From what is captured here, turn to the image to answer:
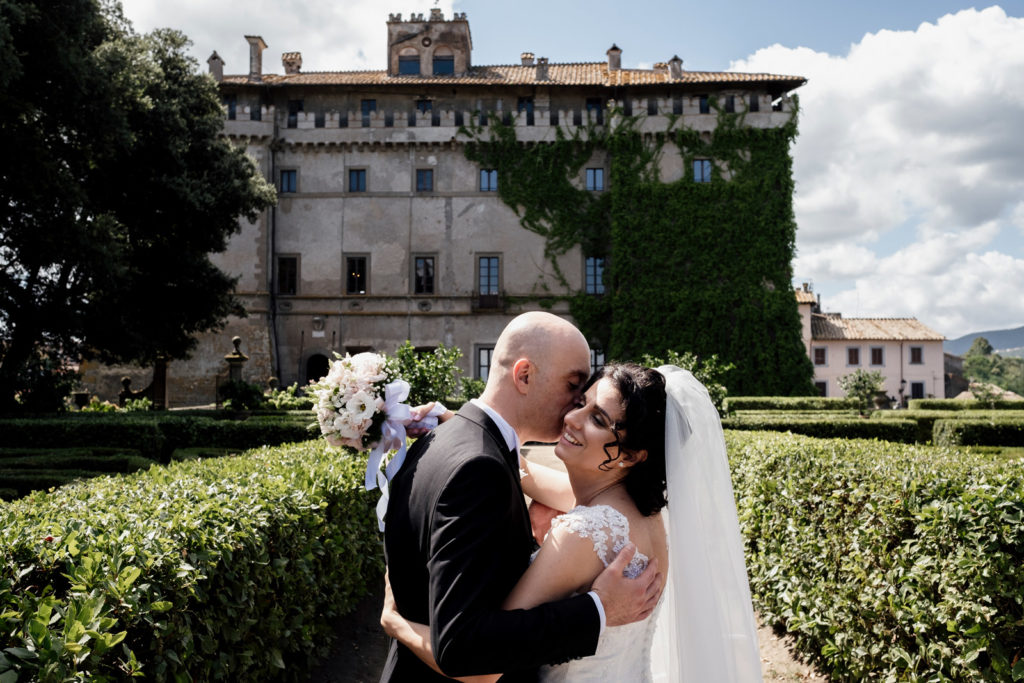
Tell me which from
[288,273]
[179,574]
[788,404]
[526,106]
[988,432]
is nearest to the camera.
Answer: [179,574]

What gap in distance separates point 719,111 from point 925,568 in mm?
30540

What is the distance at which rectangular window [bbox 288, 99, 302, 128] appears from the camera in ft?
106

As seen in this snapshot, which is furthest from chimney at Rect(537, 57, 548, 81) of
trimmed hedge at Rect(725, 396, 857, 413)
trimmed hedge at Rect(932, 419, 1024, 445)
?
trimmed hedge at Rect(932, 419, 1024, 445)

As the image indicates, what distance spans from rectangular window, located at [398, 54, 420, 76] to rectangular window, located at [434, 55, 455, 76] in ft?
2.65

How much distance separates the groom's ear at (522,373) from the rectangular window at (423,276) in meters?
30.4

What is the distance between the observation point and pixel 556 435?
7.84 ft

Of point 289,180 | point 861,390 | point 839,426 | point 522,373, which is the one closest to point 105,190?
point 289,180

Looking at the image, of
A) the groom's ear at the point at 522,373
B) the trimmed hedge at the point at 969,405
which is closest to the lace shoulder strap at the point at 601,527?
the groom's ear at the point at 522,373

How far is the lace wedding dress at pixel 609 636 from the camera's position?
2.10 metres

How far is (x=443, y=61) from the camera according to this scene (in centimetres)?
3369

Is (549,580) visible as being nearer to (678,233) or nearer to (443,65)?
(678,233)

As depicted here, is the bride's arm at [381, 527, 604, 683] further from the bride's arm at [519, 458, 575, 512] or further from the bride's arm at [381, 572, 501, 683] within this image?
the bride's arm at [519, 458, 575, 512]

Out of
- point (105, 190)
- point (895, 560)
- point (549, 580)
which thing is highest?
point (105, 190)

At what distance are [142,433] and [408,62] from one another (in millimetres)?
25056
